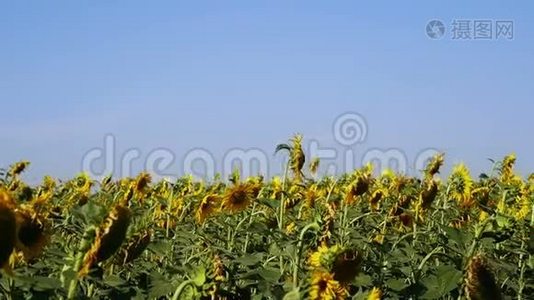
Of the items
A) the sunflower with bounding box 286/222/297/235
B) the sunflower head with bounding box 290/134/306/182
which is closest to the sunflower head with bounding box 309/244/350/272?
the sunflower with bounding box 286/222/297/235

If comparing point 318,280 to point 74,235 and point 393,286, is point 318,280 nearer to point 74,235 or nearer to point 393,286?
point 393,286

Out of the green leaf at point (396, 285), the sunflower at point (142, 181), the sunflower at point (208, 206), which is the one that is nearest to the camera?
the green leaf at point (396, 285)

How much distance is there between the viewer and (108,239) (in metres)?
2.00

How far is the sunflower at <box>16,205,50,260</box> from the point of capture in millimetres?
2420

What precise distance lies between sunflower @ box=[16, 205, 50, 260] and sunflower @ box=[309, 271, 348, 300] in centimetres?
75

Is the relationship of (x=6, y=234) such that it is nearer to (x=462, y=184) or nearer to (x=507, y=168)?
(x=462, y=184)

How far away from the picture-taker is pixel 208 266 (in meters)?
2.04

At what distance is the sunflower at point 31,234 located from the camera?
7.94ft

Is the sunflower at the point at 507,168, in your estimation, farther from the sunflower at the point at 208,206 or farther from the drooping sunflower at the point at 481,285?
the drooping sunflower at the point at 481,285

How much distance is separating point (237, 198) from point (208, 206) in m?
0.22

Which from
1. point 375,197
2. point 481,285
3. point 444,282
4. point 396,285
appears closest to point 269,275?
point 396,285

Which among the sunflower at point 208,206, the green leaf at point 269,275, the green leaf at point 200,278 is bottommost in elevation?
the green leaf at point 269,275

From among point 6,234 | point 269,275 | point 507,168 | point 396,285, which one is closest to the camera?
point 6,234

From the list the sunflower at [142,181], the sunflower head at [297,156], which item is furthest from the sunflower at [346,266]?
the sunflower at [142,181]
